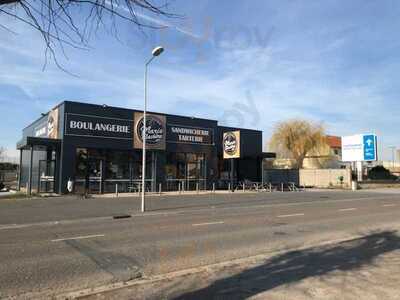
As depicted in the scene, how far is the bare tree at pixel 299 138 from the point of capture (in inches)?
2685

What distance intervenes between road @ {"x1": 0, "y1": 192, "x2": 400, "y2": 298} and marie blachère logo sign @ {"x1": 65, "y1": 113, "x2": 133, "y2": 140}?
11.7m

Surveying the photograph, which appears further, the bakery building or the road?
the bakery building

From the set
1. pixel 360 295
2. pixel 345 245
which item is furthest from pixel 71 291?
pixel 345 245

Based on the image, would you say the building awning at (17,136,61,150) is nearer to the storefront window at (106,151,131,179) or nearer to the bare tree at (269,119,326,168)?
the storefront window at (106,151,131,179)

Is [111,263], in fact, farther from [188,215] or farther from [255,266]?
[188,215]

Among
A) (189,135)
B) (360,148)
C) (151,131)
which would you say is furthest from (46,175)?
(360,148)

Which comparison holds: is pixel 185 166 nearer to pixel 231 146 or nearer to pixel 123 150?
pixel 231 146

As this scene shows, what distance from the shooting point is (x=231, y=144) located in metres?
36.1

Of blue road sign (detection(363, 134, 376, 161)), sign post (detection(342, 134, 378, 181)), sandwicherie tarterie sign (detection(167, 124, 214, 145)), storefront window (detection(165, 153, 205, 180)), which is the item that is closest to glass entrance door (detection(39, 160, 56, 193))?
storefront window (detection(165, 153, 205, 180))

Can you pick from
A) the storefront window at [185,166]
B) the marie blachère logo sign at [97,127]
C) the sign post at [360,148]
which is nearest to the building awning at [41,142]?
the marie blachère logo sign at [97,127]

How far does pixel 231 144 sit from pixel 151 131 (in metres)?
7.05

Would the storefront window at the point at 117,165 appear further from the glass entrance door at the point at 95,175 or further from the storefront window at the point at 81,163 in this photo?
the storefront window at the point at 81,163

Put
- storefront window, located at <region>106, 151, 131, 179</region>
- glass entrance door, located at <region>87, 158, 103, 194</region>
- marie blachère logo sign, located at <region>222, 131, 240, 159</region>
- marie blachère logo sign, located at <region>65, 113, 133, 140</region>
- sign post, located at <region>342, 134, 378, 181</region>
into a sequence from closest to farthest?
marie blachère logo sign, located at <region>65, 113, 133, 140</region> → glass entrance door, located at <region>87, 158, 103, 194</region> → storefront window, located at <region>106, 151, 131, 179</region> → marie blachère logo sign, located at <region>222, 131, 240, 159</region> → sign post, located at <region>342, 134, 378, 181</region>

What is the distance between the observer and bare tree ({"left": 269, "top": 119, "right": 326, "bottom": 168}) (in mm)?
68188
